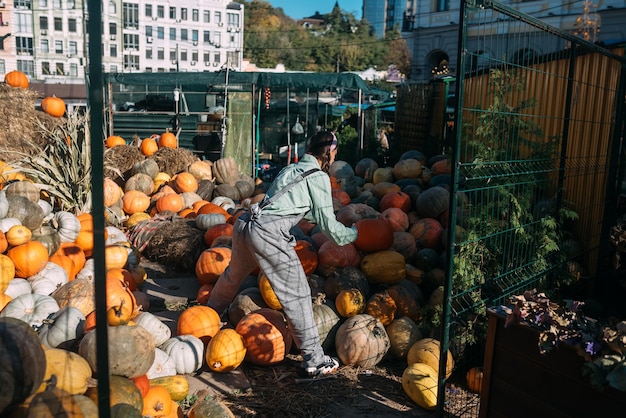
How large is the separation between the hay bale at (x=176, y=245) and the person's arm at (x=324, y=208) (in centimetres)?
323

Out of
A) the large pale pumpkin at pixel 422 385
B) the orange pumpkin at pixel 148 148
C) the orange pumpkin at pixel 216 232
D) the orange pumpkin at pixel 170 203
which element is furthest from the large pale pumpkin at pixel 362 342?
Result: the orange pumpkin at pixel 148 148

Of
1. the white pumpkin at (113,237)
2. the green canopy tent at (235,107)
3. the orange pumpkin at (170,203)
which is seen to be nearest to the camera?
the white pumpkin at (113,237)

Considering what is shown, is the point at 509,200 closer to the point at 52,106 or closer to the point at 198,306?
the point at 198,306

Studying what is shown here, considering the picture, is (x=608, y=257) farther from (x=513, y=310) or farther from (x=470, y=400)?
(x=513, y=310)

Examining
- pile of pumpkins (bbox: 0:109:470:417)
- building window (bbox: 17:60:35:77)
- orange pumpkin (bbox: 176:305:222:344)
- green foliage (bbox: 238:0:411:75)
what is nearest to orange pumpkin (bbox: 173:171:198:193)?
pile of pumpkins (bbox: 0:109:470:417)

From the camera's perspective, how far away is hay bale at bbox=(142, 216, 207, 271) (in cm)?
715

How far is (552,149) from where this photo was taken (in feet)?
15.9

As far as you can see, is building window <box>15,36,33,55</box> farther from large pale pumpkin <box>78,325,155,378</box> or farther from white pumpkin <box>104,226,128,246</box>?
large pale pumpkin <box>78,325,155,378</box>

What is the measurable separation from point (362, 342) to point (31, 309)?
2.68 metres

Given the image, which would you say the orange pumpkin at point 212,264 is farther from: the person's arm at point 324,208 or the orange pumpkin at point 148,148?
the orange pumpkin at point 148,148

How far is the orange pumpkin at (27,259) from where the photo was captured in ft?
16.7

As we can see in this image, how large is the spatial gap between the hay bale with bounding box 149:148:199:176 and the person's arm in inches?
290

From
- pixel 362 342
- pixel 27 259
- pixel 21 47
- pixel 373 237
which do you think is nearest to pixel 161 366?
pixel 362 342

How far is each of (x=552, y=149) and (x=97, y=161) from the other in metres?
4.18
